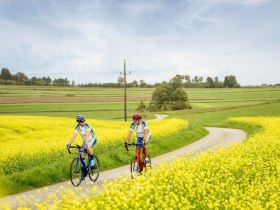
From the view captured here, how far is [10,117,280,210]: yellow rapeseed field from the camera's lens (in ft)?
28.4

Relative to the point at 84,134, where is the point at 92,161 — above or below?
below

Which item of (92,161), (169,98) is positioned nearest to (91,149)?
(92,161)

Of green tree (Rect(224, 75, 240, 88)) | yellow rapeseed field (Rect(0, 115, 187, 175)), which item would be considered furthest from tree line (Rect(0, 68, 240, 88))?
yellow rapeseed field (Rect(0, 115, 187, 175))

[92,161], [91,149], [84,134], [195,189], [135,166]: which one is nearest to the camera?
[195,189]

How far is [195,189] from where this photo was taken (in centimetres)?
1024

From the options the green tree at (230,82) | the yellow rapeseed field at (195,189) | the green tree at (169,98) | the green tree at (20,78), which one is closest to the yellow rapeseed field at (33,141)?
the yellow rapeseed field at (195,189)

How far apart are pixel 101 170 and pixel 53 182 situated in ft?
10.3

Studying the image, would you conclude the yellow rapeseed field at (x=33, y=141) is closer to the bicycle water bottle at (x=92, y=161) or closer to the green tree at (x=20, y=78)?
the bicycle water bottle at (x=92, y=161)

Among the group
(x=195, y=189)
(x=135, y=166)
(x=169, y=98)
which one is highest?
(x=195, y=189)

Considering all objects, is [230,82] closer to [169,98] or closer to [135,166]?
[169,98]

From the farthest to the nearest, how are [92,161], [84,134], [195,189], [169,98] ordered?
[169,98]
[92,161]
[84,134]
[195,189]

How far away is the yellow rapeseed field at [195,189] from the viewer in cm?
866

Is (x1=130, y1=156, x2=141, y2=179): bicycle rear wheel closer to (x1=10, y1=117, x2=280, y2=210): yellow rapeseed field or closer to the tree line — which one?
(x1=10, y1=117, x2=280, y2=210): yellow rapeseed field

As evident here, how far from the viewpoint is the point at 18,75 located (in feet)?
436
